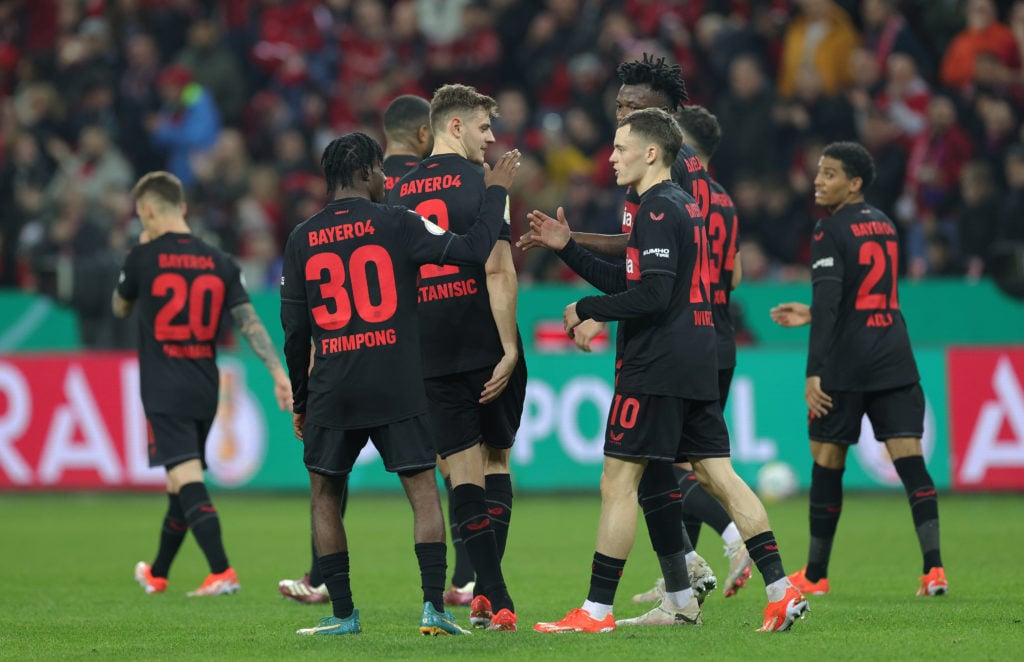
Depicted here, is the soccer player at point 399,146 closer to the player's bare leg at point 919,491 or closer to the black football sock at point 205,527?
the black football sock at point 205,527

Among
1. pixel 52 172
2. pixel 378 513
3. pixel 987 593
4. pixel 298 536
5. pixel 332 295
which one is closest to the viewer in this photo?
pixel 332 295

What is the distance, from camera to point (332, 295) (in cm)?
725

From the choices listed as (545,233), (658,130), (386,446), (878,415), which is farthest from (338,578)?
(878,415)

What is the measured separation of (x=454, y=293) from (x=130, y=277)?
110 inches

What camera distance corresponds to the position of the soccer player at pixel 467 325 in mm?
7883

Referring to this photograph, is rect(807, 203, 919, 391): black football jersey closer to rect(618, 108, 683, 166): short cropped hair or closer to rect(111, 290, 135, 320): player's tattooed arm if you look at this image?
rect(618, 108, 683, 166): short cropped hair

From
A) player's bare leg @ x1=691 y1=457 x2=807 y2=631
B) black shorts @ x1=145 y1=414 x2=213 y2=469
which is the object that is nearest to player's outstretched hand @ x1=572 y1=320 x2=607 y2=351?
player's bare leg @ x1=691 y1=457 x2=807 y2=631

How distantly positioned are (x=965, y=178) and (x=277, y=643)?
35.2 feet

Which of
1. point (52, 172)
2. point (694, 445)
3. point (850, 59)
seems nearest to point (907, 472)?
point (694, 445)

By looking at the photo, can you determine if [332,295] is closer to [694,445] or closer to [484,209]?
[484,209]

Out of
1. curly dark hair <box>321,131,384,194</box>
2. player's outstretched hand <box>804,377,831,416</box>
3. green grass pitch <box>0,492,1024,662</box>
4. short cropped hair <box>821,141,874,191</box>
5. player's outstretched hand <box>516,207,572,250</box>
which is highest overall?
short cropped hair <box>821,141,874,191</box>

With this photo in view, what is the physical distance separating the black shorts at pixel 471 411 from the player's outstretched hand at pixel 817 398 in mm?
1958

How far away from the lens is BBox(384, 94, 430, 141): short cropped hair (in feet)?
30.0

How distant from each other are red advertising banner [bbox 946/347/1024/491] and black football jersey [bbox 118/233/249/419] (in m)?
7.55
